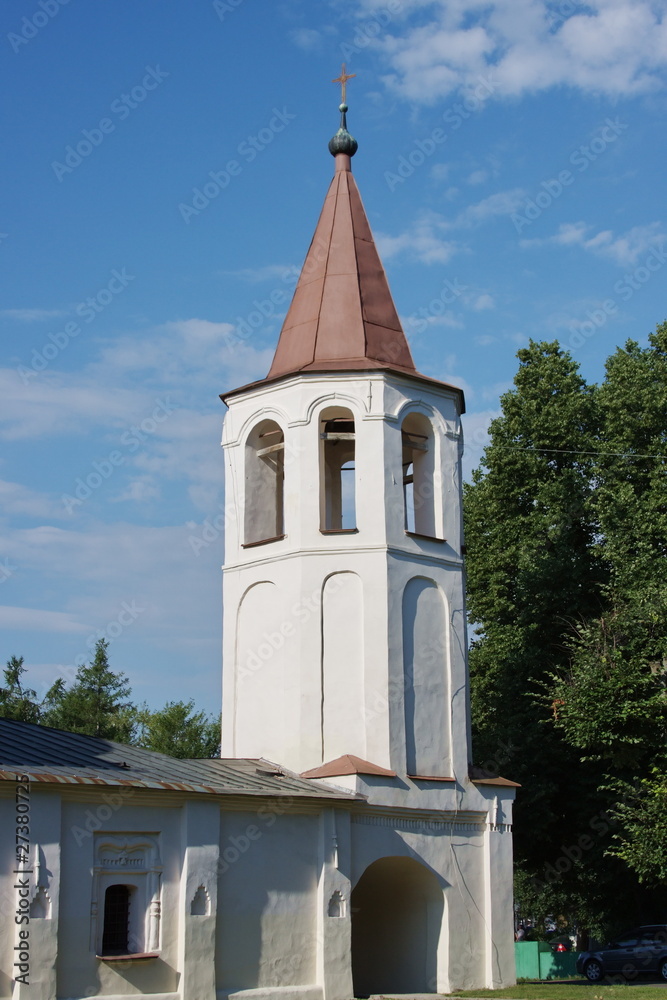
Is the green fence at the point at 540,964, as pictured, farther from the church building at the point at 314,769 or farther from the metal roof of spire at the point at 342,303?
the metal roof of spire at the point at 342,303

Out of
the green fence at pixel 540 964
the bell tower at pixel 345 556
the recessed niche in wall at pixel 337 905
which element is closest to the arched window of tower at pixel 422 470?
the bell tower at pixel 345 556

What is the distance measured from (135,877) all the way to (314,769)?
4077mm

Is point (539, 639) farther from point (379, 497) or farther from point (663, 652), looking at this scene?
point (379, 497)

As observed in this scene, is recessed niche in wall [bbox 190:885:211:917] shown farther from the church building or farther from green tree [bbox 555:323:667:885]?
green tree [bbox 555:323:667:885]

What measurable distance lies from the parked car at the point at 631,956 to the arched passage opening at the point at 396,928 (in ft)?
29.9

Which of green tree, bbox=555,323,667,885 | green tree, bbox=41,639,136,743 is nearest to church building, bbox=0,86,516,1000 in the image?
green tree, bbox=555,323,667,885

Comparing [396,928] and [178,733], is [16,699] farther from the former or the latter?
[396,928]

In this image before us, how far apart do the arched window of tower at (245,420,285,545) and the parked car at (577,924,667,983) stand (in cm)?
1287

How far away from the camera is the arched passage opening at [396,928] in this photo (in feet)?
59.1

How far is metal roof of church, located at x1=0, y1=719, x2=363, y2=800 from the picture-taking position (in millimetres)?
13992

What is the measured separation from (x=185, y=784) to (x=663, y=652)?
10.6 metres

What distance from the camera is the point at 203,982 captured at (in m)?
14.7

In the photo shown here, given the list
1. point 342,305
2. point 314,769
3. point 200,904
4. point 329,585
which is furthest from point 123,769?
point 342,305

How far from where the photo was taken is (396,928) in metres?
18.6
